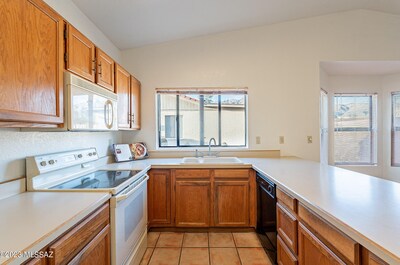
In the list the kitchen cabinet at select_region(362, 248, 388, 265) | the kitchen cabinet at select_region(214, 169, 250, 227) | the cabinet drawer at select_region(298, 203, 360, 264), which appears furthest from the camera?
the kitchen cabinet at select_region(214, 169, 250, 227)

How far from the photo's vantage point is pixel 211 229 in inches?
97.9

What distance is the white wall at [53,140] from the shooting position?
1.27 m

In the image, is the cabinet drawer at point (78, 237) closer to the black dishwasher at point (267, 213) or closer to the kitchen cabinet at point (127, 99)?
the kitchen cabinet at point (127, 99)

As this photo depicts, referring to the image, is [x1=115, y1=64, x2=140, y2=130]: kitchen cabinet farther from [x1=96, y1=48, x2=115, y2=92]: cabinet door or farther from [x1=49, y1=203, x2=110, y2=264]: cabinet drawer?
[x1=49, y1=203, x2=110, y2=264]: cabinet drawer

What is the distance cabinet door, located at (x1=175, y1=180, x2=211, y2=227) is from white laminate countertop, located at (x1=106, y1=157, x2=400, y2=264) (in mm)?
897

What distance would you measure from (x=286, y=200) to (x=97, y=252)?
1.30m

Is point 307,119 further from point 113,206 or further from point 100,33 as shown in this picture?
point 100,33

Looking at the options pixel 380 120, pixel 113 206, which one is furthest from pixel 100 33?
pixel 380 120

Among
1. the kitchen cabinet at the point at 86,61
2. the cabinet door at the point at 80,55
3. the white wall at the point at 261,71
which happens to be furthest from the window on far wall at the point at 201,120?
the cabinet door at the point at 80,55

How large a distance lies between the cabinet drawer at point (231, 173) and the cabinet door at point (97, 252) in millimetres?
1358

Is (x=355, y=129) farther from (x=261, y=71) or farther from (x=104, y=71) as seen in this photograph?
(x=104, y=71)

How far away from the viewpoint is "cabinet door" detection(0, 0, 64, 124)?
95cm

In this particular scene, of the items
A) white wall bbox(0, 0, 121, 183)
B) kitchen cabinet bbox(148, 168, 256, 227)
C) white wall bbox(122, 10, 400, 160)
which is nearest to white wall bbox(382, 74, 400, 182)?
white wall bbox(122, 10, 400, 160)

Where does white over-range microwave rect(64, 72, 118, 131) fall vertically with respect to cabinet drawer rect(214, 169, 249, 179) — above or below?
above
